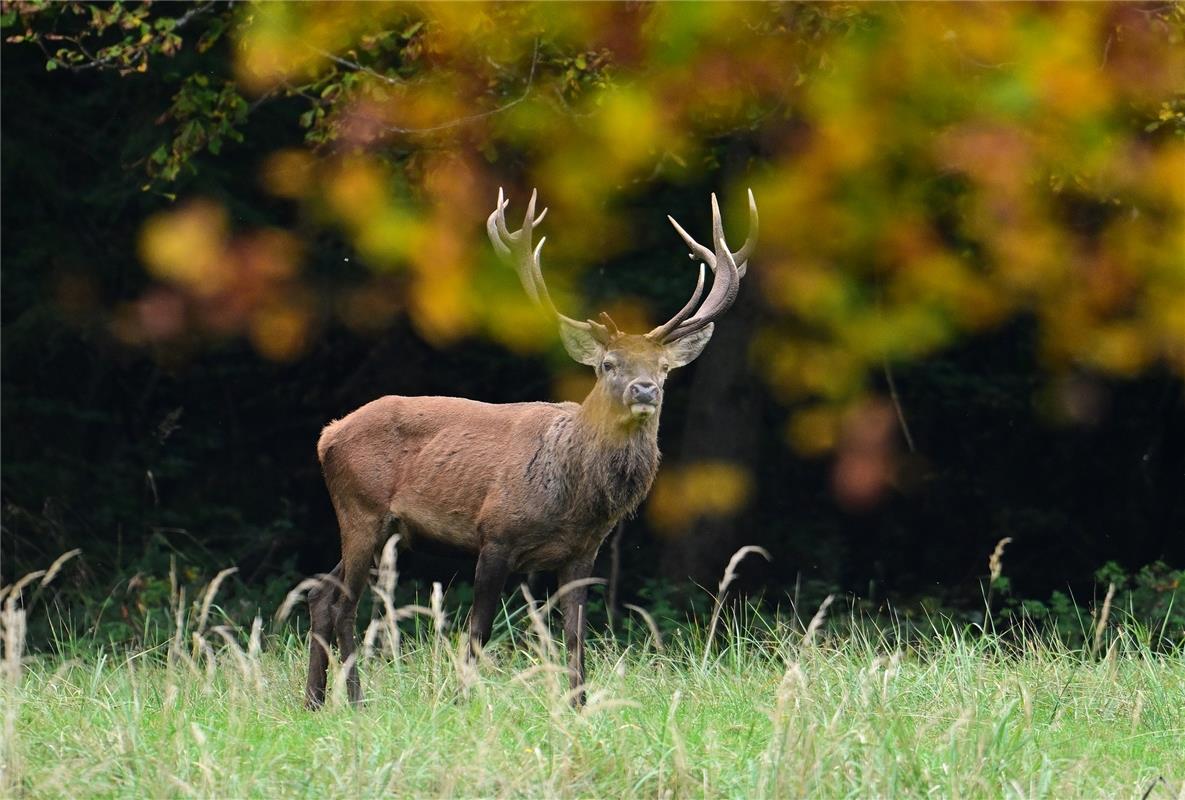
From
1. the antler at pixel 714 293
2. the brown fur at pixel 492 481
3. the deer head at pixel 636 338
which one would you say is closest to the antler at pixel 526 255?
the deer head at pixel 636 338

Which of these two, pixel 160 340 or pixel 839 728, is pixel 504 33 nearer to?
pixel 160 340

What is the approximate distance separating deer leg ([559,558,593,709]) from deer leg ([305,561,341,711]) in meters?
0.89

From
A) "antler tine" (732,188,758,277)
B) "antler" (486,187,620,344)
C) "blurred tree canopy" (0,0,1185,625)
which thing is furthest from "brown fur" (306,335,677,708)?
"blurred tree canopy" (0,0,1185,625)

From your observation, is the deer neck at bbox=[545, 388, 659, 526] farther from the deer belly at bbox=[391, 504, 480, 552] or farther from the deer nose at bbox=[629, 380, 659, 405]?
the deer belly at bbox=[391, 504, 480, 552]

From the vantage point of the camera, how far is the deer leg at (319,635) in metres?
7.16

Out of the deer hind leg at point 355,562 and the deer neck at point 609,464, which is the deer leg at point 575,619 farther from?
the deer hind leg at point 355,562

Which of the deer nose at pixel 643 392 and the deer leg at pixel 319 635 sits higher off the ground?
the deer nose at pixel 643 392

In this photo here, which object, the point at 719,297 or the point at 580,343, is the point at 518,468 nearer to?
the point at 580,343

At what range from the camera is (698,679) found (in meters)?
6.52

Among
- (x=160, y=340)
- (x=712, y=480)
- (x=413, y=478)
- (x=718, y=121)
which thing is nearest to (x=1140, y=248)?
(x=718, y=121)

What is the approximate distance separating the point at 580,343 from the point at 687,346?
1.39 feet

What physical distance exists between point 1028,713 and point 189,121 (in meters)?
6.63

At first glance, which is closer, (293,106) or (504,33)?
(504,33)

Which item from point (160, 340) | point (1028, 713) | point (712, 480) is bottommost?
point (712, 480)
